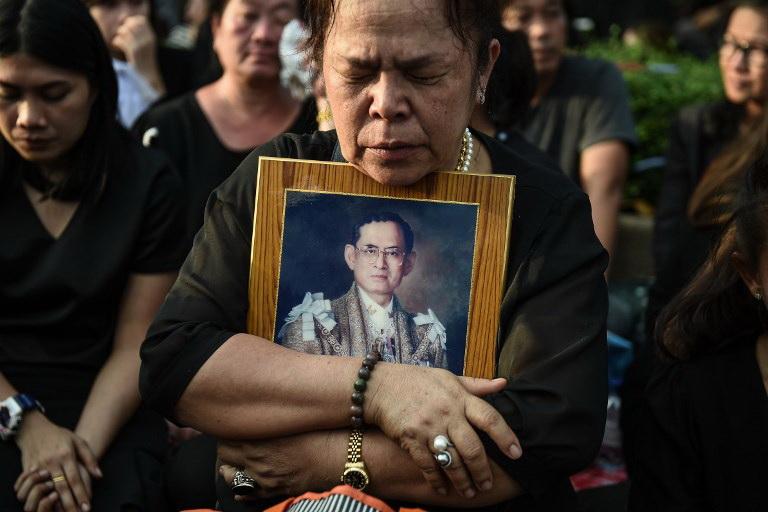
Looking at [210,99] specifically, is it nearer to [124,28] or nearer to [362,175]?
[124,28]

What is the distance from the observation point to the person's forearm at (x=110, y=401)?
294 cm

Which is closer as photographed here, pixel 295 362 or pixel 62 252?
pixel 295 362

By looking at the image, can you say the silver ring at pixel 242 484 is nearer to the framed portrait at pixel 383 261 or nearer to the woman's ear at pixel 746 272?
the framed portrait at pixel 383 261

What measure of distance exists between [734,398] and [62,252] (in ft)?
6.38

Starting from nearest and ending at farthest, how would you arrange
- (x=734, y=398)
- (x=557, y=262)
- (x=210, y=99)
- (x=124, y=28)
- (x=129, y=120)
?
(x=557, y=262)
(x=734, y=398)
(x=210, y=99)
(x=129, y=120)
(x=124, y=28)

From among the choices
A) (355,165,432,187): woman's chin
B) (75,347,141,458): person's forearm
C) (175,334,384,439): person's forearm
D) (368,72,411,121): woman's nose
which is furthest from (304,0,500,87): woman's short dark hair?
(75,347,141,458): person's forearm

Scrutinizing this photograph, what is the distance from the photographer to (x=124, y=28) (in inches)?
227

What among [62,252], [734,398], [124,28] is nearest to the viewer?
[734,398]

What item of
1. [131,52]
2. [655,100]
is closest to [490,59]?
[131,52]

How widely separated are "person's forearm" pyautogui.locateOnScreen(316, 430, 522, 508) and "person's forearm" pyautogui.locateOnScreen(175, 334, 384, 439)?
0.06 metres

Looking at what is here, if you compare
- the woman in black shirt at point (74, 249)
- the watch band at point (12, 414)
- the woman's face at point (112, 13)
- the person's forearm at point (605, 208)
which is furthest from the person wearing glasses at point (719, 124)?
the woman's face at point (112, 13)

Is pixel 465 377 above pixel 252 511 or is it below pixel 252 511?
above

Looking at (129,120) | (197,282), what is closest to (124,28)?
(129,120)

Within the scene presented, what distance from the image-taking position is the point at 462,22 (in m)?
2.14
